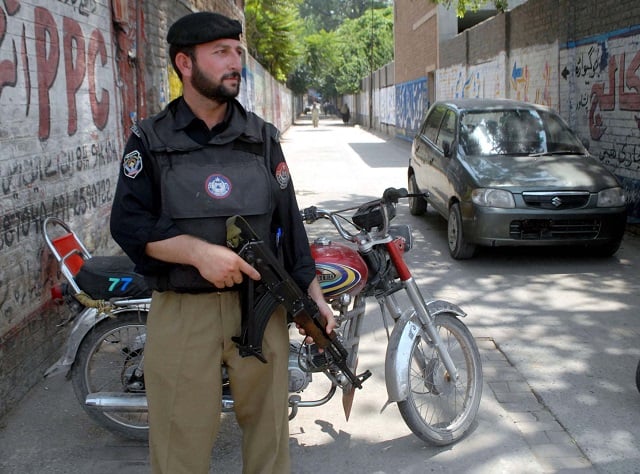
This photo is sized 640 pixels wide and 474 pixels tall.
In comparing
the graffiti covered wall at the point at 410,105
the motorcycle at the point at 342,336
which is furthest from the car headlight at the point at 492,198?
the graffiti covered wall at the point at 410,105

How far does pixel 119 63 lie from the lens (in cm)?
682

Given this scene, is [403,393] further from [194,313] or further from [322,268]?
[194,313]

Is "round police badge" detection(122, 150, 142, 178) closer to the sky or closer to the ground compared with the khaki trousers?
closer to the sky

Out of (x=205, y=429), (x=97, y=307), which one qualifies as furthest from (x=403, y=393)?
(x=97, y=307)

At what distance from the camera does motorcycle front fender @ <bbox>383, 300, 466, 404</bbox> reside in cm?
337

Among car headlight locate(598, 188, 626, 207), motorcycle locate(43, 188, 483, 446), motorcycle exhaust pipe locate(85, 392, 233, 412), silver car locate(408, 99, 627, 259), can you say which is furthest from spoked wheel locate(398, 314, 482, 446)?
car headlight locate(598, 188, 626, 207)

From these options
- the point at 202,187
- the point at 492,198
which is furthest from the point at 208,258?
the point at 492,198

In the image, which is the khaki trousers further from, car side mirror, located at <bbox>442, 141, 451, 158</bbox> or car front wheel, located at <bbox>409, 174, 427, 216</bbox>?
car front wheel, located at <bbox>409, 174, 427, 216</bbox>

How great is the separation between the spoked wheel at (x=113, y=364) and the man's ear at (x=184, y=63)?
150 centimetres

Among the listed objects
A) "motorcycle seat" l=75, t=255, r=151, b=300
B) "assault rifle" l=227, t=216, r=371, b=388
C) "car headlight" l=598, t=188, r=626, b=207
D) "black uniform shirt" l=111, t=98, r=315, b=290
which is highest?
"black uniform shirt" l=111, t=98, r=315, b=290

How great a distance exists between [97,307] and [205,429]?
4.05 ft

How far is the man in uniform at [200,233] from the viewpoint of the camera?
7.53ft

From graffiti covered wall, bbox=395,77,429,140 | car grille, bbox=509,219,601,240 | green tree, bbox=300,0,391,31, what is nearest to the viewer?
car grille, bbox=509,219,601,240

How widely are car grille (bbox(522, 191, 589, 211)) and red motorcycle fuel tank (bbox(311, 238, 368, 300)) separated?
4320mm
